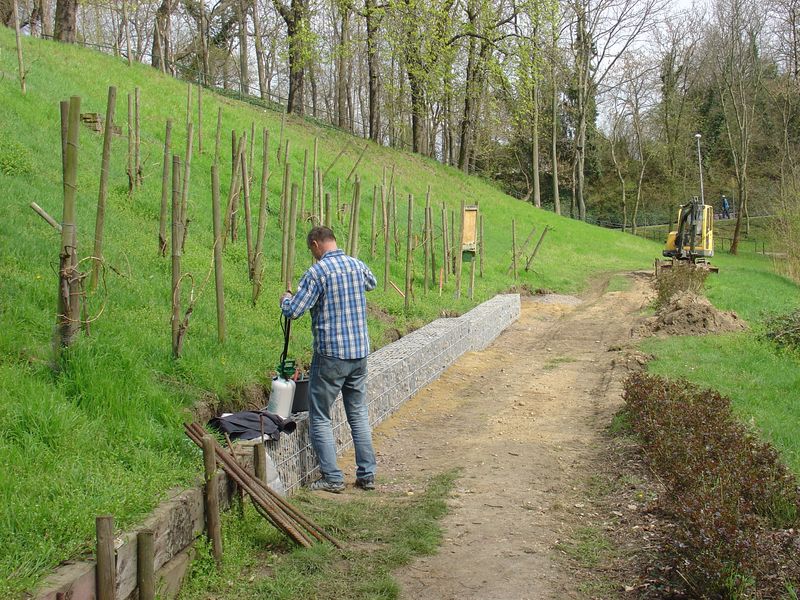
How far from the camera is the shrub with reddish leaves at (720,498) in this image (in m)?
3.80

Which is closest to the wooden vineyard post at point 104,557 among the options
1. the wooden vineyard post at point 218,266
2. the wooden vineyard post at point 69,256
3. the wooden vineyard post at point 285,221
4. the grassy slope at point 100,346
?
the grassy slope at point 100,346

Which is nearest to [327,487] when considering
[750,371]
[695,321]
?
[750,371]

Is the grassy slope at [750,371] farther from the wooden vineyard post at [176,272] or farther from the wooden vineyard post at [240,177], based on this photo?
the wooden vineyard post at [240,177]

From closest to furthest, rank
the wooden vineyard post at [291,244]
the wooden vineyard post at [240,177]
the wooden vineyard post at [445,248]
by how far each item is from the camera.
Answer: the wooden vineyard post at [291,244]
the wooden vineyard post at [240,177]
the wooden vineyard post at [445,248]

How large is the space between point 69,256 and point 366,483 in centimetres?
277

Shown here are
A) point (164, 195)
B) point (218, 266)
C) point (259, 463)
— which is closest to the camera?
point (259, 463)

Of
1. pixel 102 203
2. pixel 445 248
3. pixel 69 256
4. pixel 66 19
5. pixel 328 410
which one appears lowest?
pixel 328 410

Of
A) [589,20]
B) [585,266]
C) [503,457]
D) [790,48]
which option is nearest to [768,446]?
[503,457]

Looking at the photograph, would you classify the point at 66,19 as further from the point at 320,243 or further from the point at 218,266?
the point at 320,243

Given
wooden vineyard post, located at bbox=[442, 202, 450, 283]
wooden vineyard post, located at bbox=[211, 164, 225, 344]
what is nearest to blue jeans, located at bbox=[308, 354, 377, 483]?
wooden vineyard post, located at bbox=[211, 164, 225, 344]

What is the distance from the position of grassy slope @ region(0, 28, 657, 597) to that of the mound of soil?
12.1ft

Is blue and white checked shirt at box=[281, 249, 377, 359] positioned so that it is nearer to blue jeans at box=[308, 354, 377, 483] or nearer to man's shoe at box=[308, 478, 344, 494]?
blue jeans at box=[308, 354, 377, 483]

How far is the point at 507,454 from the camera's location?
7.14 meters

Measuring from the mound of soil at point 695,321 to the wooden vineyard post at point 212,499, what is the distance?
11.1 metres
